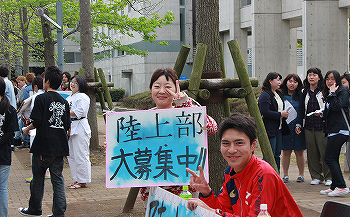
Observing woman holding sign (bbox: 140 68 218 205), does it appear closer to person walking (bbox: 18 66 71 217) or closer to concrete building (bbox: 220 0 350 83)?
person walking (bbox: 18 66 71 217)

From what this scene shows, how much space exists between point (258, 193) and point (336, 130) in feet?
17.3

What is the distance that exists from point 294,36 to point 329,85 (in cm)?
2855

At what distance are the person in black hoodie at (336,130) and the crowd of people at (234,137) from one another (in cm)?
2

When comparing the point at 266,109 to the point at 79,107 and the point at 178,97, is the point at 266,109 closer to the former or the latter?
the point at 79,107

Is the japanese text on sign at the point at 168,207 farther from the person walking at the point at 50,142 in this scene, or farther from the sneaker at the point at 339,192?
the sneaker at the point at 339,192

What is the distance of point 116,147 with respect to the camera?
191 inches

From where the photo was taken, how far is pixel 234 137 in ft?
11.7

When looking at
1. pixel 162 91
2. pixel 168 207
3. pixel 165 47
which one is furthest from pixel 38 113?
pixel 165 47

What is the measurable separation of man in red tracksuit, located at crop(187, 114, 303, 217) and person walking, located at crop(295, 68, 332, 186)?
5656 millimetres

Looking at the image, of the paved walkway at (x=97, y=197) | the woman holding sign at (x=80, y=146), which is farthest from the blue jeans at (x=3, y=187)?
the woman holding sign at (x=80, y=146)

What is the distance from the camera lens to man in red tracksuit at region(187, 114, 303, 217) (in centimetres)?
336

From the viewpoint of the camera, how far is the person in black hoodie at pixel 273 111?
9.20m

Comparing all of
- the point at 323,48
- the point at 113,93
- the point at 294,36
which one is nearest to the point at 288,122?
the point at 323,48

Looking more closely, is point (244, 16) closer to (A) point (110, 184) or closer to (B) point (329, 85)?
(B) point (329, 85)
